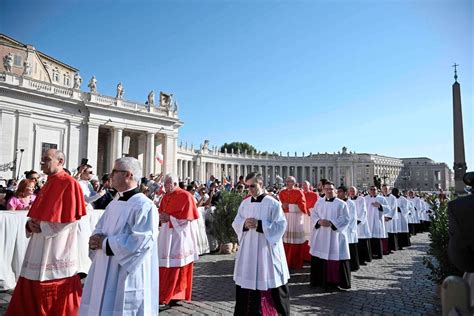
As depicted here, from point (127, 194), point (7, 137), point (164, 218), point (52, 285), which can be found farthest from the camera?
point (7, 137)

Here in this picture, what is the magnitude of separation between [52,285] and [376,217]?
1071 cm

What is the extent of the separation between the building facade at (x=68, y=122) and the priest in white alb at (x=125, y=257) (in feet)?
64.9

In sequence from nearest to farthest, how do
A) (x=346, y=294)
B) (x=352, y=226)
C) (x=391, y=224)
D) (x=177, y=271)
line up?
(x=177, y=271) < (x=346, y=294) < (x=352, y=226) < (x=391, y=224)

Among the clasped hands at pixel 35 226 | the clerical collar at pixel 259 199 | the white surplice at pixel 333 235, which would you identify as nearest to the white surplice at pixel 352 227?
the white surplice at pixel 333 235

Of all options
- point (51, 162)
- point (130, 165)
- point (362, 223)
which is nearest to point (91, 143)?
point (362, 223)

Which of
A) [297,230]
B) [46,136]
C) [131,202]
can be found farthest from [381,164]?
[131,202]

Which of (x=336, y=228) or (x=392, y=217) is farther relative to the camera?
(x=392, y=217)

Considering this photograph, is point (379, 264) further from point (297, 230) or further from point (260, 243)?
point (260, 243)

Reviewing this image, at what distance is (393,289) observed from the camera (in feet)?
24.3

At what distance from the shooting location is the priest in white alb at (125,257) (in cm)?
337

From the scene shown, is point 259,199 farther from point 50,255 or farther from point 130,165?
point 50,255

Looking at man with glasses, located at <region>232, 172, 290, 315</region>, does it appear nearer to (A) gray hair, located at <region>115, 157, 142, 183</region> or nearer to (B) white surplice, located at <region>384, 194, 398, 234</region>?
(A) gray hair, located at <region>115, 157, 142, 183</region>

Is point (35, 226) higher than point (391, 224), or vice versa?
point (35, 226)

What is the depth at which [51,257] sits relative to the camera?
14.0 ft
